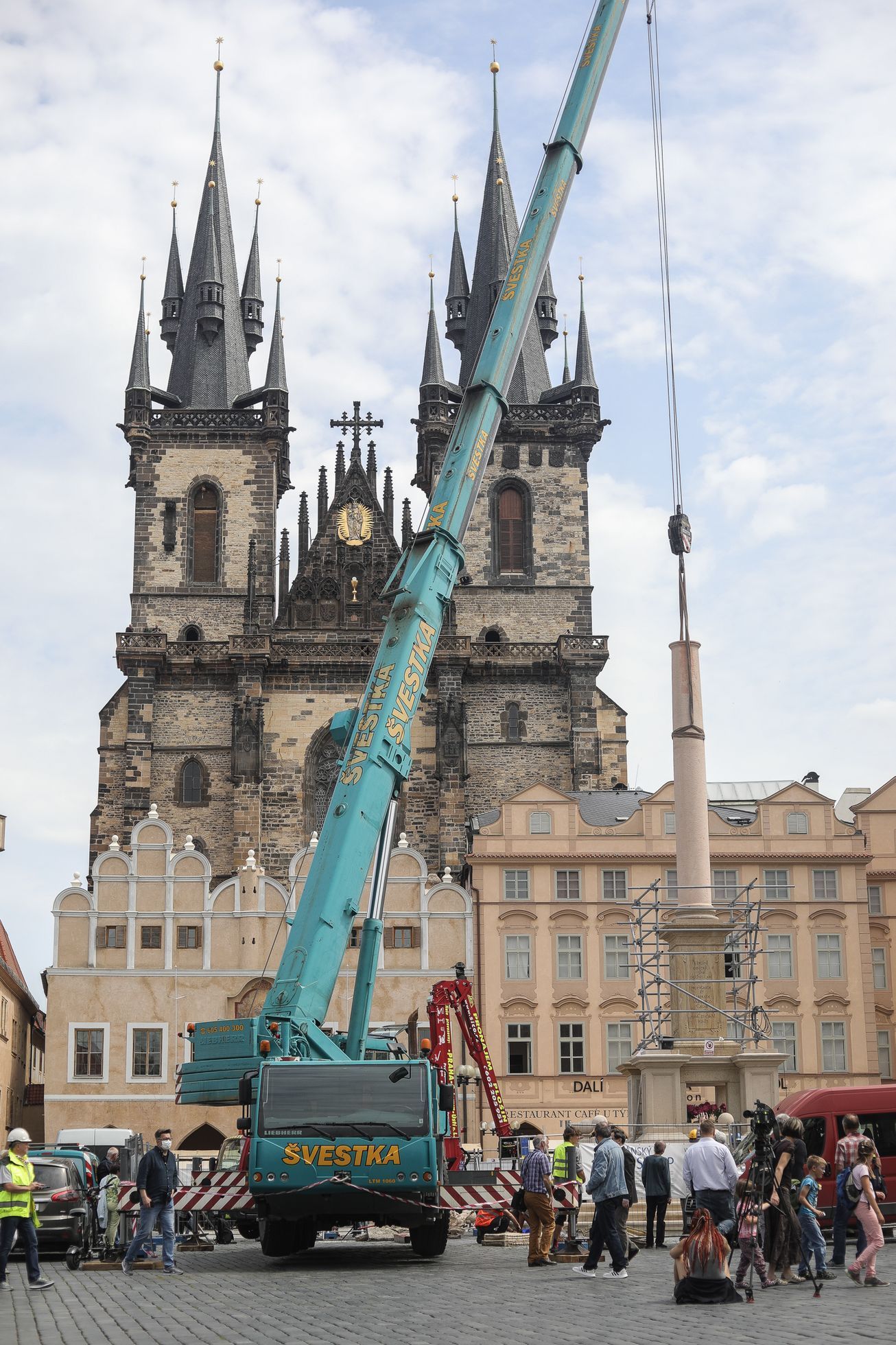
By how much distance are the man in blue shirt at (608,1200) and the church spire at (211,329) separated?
171 ft

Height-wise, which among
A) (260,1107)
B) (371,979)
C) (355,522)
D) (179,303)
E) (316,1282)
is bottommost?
(316,1282)

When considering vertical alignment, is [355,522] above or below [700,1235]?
above

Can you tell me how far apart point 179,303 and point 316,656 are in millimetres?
17551

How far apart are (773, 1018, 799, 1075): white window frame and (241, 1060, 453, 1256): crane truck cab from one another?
2838cm

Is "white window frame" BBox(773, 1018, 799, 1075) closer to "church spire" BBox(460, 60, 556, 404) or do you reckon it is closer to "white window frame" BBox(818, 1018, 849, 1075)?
"white window frame" BBox(818, 1018, 849, 1075)

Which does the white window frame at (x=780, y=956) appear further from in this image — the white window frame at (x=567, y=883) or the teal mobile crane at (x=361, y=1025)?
the teal mobile crane at (x=361, y=1025)

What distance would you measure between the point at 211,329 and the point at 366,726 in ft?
163

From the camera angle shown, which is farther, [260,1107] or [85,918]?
[85,918]

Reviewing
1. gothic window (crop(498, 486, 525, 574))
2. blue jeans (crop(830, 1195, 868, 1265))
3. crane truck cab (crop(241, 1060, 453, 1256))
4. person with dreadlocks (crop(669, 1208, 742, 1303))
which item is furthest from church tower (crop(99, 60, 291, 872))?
person with dreadlocks (crop(669, 1208, 742, 1303))

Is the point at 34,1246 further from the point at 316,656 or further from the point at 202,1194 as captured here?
the point at 316,656

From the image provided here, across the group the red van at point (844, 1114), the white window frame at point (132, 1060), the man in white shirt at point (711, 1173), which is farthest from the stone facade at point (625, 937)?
the man in white shirt at point (711, 1173)

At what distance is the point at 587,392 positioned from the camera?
66.2 metres

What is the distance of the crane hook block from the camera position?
91.5ft

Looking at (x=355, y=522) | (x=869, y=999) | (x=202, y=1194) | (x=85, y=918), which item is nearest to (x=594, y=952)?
(x=869, y=999)
